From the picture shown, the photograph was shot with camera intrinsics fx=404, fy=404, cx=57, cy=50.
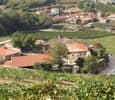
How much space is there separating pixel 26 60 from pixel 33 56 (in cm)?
59

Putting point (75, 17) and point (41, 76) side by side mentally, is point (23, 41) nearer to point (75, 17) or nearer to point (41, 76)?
point (41, 76)

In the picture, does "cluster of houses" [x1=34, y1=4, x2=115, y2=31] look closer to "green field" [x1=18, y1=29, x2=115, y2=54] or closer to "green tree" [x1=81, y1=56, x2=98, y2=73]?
"green field" [x1=18, y1=29, x2=115, y2=54]

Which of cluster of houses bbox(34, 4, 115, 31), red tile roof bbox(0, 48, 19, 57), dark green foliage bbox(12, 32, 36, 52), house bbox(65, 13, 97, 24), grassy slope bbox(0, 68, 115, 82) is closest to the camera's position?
grassy slope bbox(0, 68, 115, 82)

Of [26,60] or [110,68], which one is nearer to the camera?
[26,60]

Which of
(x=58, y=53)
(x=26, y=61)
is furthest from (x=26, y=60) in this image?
(x=58, y=53)

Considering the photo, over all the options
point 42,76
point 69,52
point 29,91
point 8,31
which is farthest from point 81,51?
point 29,91

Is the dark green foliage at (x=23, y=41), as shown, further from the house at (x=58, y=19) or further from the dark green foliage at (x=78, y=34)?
the house at (x=58, y=19)

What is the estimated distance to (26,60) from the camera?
59.9ft

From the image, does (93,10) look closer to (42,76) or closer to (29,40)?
(29,40)

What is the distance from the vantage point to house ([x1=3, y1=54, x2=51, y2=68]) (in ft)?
58.7

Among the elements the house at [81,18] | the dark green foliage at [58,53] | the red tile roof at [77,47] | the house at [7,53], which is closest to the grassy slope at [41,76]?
the dark green foliage at [58,53]

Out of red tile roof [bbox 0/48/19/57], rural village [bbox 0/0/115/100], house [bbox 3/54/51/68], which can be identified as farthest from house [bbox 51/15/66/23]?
house [bbox 3/54/51/68]

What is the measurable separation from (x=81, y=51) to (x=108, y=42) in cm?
510

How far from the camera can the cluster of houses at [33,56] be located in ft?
59.4
